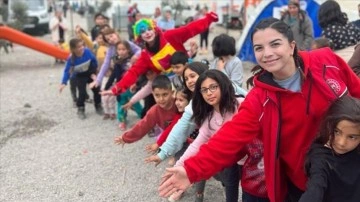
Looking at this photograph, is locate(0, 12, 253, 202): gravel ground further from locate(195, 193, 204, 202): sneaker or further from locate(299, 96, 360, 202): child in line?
locate(299, 96, 360, 202): child in line

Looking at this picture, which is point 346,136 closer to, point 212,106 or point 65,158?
point 212,106

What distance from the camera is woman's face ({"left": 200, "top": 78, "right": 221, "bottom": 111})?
112 inches

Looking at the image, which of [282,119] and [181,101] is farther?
[181,101]

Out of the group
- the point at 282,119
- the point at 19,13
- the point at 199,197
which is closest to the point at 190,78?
the point at 199,197

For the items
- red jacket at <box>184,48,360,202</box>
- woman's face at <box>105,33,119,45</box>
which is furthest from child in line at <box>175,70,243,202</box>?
woman's face at <box>105,33,119,45</box>

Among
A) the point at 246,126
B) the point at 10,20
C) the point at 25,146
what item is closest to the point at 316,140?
the point at 246,126

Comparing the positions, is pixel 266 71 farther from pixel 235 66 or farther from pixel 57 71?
pixel 57 71

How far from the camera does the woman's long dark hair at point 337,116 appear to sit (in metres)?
1.89

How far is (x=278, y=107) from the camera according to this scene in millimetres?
1974

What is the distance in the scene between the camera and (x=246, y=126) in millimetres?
2033

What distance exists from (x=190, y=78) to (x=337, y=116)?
68.0 inches

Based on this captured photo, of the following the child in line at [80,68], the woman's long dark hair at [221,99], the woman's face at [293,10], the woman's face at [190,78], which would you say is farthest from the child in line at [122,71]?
the woman's long dark hair at [221,99]

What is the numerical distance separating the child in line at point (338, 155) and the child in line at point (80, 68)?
16.9 feet

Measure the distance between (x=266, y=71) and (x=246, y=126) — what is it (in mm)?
299
